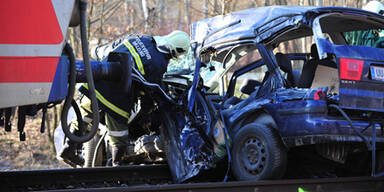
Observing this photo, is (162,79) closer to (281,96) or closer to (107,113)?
(107,113)

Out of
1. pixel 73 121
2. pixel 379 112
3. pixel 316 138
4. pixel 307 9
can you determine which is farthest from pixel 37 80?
pixel 73 121

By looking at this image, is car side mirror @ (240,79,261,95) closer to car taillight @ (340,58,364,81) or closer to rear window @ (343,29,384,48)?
rear window @ (343,29,384,48)

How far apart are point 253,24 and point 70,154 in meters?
3.53

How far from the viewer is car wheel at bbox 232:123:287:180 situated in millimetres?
4996

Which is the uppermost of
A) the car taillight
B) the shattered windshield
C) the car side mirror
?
the car taillight

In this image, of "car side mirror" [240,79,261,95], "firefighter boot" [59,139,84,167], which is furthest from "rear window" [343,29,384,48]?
"firefighter boot" [59,139,84,167]

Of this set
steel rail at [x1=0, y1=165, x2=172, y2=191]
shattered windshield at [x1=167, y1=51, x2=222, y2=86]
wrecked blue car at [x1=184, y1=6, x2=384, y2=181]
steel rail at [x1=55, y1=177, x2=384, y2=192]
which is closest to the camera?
steel rail at [x1=55, y1=177, x2=384, y2=192]

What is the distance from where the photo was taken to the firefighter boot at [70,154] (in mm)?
7183

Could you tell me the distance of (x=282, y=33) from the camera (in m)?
5.30

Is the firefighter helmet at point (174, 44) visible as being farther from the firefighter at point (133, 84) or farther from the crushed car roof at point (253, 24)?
the crushed car roof at point (253, 24)

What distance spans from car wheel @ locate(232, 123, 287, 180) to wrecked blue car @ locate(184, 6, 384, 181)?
0.03ft

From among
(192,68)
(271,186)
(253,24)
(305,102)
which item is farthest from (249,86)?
(271,186)

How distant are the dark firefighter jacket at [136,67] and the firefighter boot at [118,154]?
52cm

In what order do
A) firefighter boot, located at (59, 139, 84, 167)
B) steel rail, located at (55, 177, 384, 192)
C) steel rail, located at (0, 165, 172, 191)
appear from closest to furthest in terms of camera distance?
steel rail, located at (55, 177, 384, 192)
steel rail, located at (0, 165, 172, 191)
firefighter boot, located at (59, 139, 84, 167)
